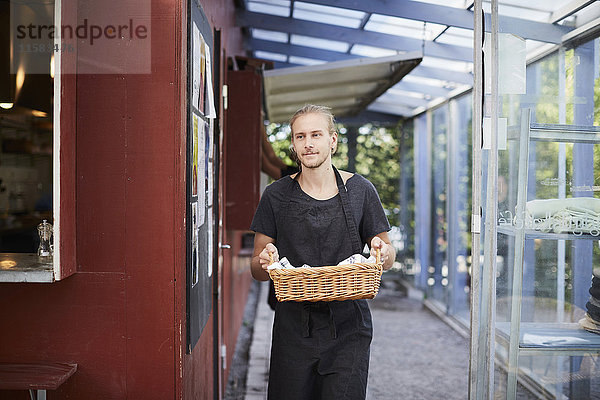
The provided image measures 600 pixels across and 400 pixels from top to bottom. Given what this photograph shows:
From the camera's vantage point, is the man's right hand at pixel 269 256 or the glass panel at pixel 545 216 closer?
the man's right hand at pixel 269 256

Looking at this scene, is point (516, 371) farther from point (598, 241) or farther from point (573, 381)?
point (598, 241)

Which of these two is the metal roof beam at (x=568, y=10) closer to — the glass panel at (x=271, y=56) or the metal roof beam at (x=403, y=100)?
the glass panel at (x=271, y=56)

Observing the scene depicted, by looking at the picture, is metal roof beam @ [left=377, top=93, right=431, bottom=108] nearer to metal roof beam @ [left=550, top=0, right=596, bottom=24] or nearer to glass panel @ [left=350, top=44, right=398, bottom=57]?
glass panel @ [left=350, top=44, right=398, bottom=57]

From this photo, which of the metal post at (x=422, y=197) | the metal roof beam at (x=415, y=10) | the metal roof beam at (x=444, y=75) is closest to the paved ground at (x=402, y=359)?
the metal post at (x=422, y=197)

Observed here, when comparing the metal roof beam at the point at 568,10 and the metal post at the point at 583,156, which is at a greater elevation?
the metal roof beam at the point at 568,10

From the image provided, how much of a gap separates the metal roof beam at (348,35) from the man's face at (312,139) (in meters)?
3.38

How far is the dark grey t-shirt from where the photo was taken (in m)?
2.47

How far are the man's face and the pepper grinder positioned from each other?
49.0 inches

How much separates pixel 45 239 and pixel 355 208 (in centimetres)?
143

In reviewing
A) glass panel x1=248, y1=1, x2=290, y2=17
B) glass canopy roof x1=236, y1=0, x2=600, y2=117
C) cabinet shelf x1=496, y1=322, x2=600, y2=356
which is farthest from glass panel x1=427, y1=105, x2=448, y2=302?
cabinet shelf x1=496, y1=322, x2=600, y2=356

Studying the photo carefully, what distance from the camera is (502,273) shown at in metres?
2.96

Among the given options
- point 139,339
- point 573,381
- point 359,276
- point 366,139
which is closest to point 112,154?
point 139,339

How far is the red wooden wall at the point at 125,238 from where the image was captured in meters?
2.47

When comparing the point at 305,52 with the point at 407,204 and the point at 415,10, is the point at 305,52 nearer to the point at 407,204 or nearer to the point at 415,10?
the point at 415,10
